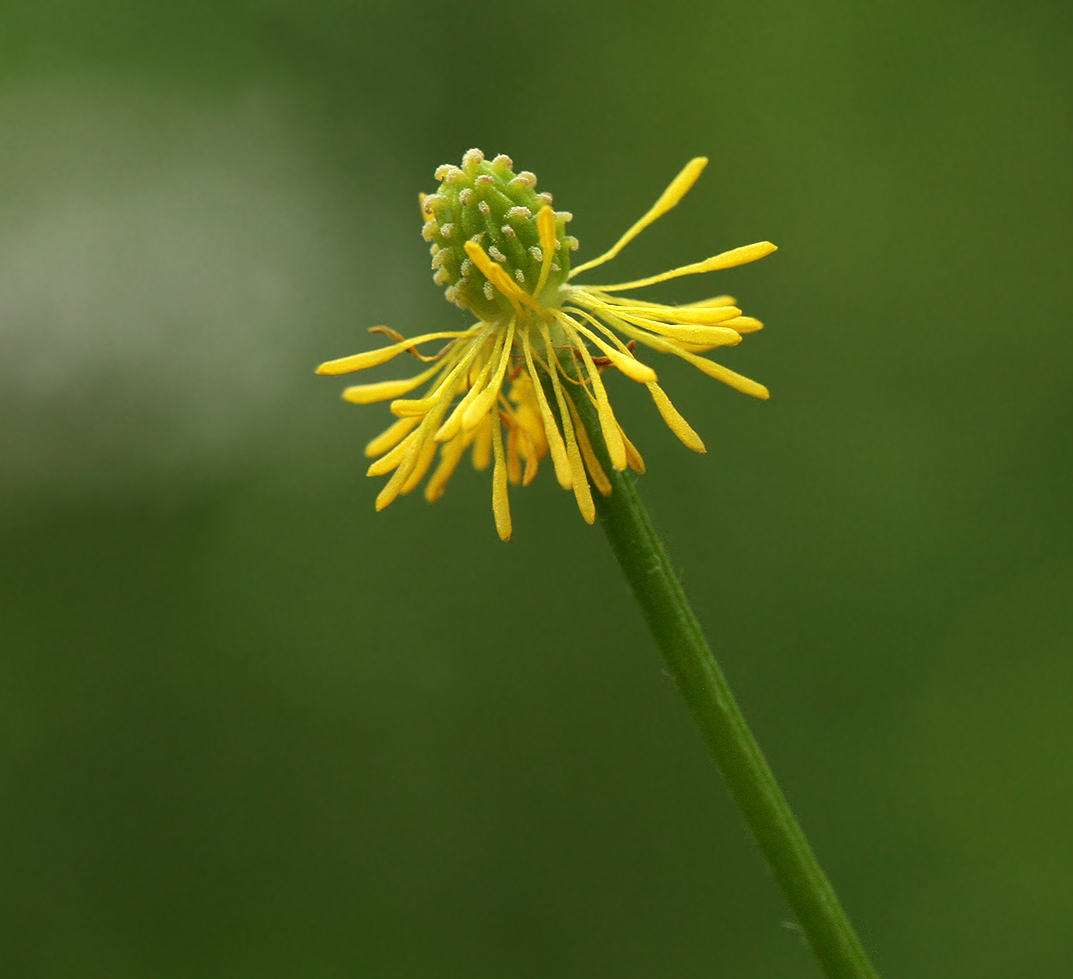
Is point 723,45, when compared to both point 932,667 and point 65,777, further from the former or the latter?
point 65,777

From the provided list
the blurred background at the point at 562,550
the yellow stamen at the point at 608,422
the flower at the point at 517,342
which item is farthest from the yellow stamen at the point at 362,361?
the blurred background at the point at 562,550

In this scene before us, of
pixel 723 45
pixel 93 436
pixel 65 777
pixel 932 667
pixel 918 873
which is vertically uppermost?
pixel 723 45

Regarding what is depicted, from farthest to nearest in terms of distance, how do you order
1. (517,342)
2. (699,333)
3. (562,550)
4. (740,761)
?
(562,550) → (517,342) → (699,333) → (740,761)

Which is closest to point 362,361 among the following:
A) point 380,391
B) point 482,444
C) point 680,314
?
point 380,391

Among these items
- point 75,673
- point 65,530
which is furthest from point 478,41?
point 75,673

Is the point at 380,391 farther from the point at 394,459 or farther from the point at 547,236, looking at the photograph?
the point at 547,236
